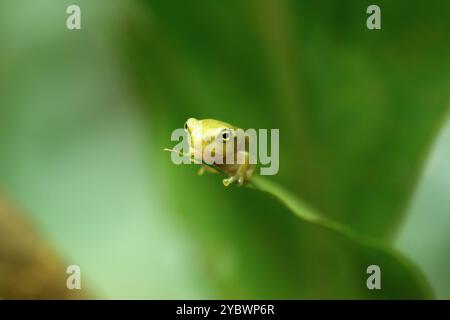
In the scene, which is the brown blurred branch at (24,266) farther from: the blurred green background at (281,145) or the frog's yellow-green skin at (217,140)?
the frog's yellow-green skin at (217,140)

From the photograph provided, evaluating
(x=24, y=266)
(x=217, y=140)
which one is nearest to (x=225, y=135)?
(x=217, y=140)

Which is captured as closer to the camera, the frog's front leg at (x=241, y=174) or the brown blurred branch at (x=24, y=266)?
the frog's front leg at (x=241, y=174)

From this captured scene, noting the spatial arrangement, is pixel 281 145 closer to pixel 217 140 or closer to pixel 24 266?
pixel 217 140

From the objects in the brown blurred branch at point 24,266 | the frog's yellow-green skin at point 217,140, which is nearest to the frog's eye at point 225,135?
the frog's yellow-green skin at point 217,140

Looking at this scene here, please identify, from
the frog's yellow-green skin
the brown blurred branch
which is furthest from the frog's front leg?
the brown blurred branch

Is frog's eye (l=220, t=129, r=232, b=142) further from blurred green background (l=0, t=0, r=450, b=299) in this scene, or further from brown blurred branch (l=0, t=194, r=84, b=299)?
brown blurred branch (l=0, t=194, r=84, b=299)
